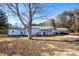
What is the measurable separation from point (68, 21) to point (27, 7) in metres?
0.48

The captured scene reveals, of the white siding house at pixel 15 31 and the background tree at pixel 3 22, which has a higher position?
the background tree at pixel 3 22

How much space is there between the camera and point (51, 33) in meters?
2.98

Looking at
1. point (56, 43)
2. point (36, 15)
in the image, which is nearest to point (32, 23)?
point (36, 15)

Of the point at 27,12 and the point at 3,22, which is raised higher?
the point at 27,12

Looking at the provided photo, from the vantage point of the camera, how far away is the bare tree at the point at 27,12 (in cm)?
295

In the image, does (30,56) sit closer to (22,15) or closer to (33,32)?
(33,32)

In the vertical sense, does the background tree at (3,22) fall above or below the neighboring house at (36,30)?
above

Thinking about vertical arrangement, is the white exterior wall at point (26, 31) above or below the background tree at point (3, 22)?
below

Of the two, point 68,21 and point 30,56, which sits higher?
point 68,21

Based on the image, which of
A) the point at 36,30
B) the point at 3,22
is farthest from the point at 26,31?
the point at 3,22

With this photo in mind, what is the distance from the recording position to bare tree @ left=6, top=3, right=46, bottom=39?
9.66 feet

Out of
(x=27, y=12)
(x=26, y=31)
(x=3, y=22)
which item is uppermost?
(x=27, y=12)

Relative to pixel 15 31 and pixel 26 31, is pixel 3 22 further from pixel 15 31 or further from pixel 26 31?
pixel 26 31

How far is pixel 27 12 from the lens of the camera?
297 centimetres
